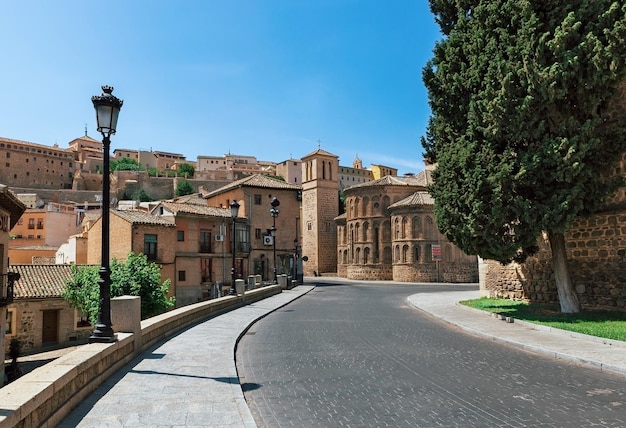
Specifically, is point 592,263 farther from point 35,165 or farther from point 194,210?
point 35,165

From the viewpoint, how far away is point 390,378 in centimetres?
732

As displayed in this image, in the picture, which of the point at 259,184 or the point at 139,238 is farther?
the point at 259,184

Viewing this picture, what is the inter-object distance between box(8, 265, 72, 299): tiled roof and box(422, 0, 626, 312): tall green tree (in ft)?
75.1

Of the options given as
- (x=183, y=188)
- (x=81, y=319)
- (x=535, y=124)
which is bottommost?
(x=81, y=319)

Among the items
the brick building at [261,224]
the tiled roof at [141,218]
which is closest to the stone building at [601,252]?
the tiled roof at [141,218]

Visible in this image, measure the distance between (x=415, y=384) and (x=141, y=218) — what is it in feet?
108

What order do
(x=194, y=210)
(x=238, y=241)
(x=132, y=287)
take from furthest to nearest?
(x=238, y=241) → (x=194, y=210) → (x=132, y=287)

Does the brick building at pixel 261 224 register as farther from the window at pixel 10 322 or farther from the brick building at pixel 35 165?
the brick building at pixel 35 165

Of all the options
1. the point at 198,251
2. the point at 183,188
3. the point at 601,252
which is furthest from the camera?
the point at 183,188

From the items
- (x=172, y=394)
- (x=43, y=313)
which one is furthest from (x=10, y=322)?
(x=172, y=394)

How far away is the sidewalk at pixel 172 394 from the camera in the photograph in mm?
5082

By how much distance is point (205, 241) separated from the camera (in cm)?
4100

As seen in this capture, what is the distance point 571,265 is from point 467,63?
7.46 metres

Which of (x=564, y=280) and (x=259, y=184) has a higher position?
(x=259, y=184)
